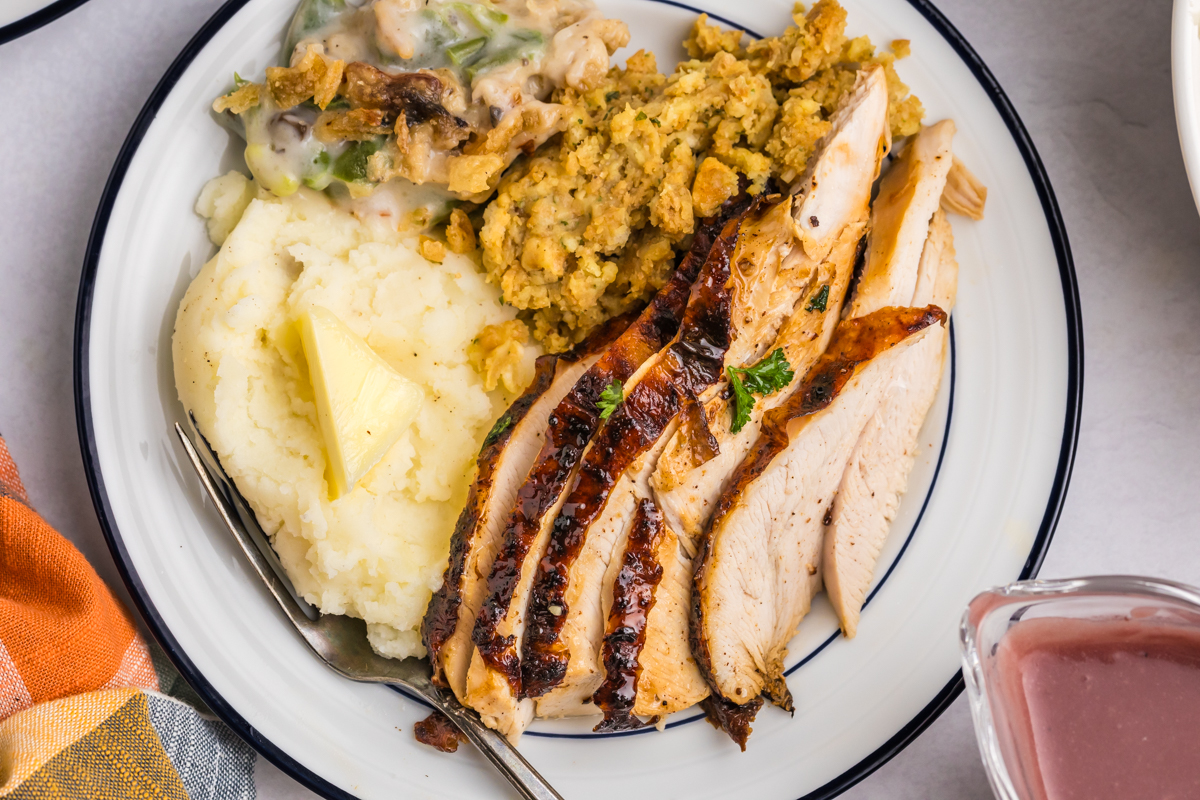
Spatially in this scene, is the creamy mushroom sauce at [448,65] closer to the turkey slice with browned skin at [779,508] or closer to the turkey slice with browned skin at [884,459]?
the turkey slice with browned skin at [779,508]

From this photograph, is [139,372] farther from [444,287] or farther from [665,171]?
[665,171]

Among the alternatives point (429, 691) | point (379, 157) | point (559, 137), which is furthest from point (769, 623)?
point (379, 157)

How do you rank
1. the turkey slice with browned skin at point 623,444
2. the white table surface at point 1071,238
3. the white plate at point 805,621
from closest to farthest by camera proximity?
the turkey slice with browned skin at point 623,444
the white plate at point 805,621
the white table surface at point 1071,238

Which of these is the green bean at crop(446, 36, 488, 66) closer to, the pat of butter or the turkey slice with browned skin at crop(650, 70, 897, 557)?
the pat of butter

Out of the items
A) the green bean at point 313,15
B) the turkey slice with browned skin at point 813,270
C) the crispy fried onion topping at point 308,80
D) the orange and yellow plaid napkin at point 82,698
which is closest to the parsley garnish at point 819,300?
the turkey slice with browned skin at point 813,270

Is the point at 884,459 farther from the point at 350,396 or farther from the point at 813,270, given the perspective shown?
the point at 350,396

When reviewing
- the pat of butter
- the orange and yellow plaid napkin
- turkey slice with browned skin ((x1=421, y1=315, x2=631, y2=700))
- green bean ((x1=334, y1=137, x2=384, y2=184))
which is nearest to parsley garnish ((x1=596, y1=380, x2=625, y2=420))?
turkey slice with browned skin ((x1=421, y1=315, x2=631, y2=700))

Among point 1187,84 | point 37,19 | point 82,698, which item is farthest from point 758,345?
point 37,19

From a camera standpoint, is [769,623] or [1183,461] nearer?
[769,623]
